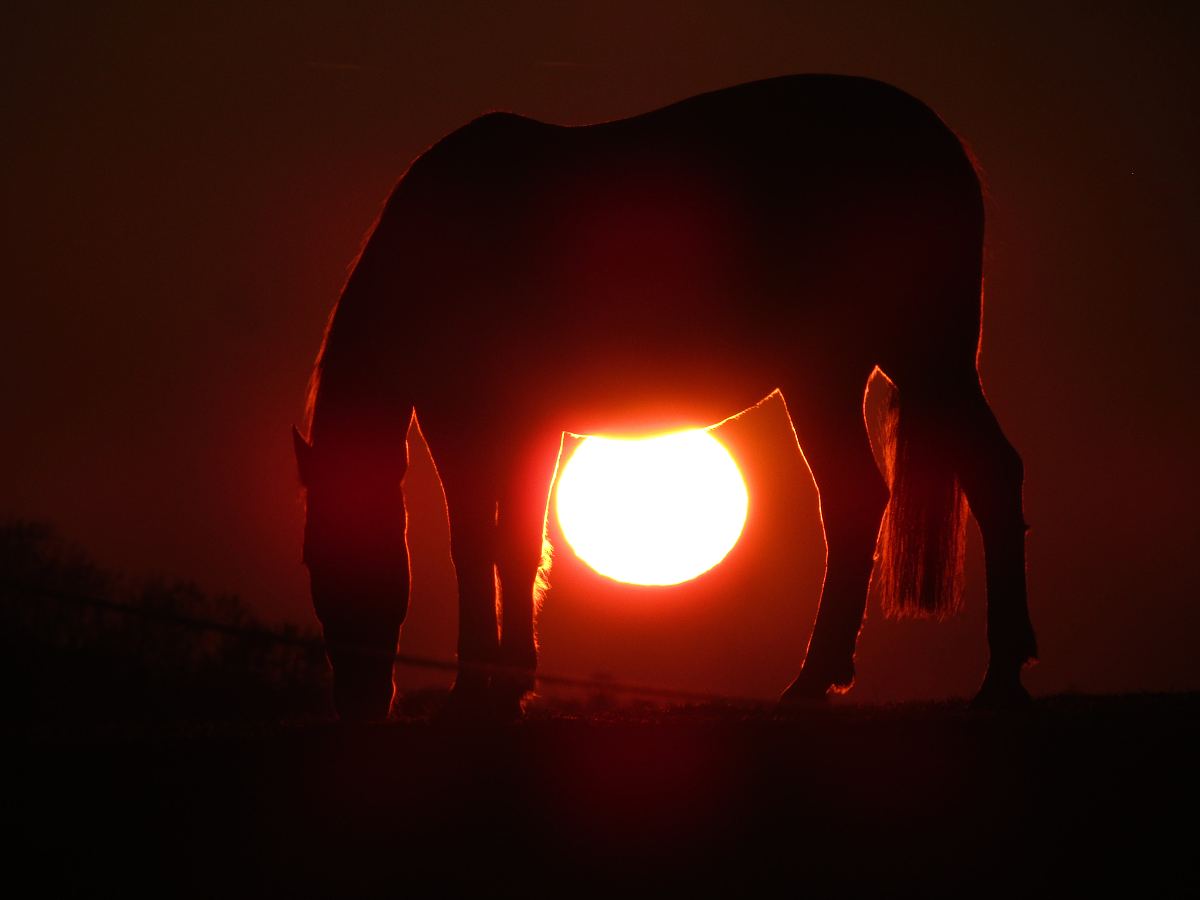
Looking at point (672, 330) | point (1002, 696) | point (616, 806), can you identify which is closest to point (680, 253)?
point (672, 330)

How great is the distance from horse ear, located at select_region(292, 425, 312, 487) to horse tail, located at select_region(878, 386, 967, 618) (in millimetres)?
3289

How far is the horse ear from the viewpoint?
684cm

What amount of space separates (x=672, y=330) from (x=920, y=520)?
1801 mm

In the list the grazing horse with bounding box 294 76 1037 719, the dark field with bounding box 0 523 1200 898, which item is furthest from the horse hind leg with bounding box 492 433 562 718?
the dark field with bounding box 0 523 1200 898

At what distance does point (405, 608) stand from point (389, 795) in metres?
2.08

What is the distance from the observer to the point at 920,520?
7090 millimetres

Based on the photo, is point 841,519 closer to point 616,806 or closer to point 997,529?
point 997,529

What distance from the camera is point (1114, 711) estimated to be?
589 centimetres

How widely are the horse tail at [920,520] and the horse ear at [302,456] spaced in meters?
3.29

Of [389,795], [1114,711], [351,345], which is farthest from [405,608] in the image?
[1114,711]

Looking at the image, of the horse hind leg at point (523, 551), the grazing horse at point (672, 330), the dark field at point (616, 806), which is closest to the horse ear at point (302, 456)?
the grazing horse at point (672, 330)

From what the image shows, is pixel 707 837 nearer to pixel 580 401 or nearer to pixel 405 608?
pixel 405 608

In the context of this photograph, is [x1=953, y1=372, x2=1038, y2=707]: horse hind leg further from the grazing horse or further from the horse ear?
the horse ear

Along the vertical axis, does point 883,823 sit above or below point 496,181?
below
